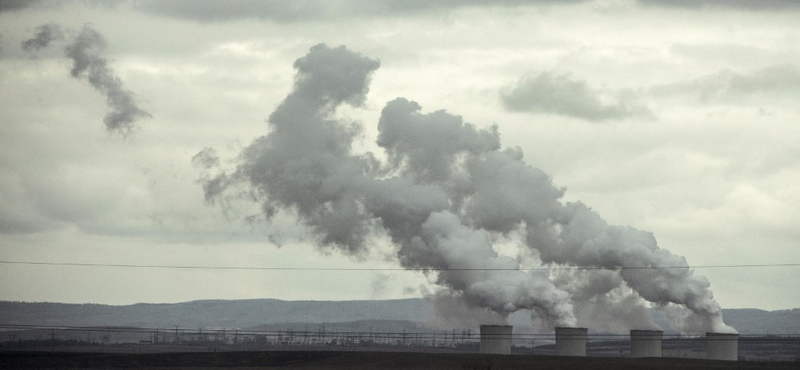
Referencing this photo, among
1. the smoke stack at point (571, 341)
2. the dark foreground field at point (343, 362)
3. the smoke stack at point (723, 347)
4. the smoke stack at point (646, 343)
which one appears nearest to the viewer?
the dark foreground field at point (343, 362)

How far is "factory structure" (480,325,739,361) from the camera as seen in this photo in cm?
13112

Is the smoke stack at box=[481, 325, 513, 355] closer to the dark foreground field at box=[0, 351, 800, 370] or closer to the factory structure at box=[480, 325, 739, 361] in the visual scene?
the factory structure at box=[480, 325, 739, 361]

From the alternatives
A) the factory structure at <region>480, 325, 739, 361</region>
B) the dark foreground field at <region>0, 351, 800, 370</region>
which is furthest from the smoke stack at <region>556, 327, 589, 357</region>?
the dark foreground field at <region>0, 351, 800, 370</region>

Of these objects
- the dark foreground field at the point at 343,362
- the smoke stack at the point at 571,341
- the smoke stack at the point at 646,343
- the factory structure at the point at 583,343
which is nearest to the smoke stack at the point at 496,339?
the factory structure at the point at 583,343

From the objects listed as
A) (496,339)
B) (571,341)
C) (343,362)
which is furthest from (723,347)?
(343,362)

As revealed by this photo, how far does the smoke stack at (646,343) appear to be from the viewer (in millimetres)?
131125

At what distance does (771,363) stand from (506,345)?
27886 millimetres

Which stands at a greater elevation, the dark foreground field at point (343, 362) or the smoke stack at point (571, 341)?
the smoke stack at point (571, 341)

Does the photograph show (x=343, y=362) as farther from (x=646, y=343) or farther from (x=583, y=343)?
(x=646, y=343)

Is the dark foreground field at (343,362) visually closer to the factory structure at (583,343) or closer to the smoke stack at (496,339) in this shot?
the smoke stack at (496,339)

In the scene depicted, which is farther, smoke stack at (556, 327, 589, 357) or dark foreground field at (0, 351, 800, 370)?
smoke stack at (556, 327, 589, 357)

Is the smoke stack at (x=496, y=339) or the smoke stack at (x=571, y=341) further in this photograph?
the smoke stack at (x=496, y=339)

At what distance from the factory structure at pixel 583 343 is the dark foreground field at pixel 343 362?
4.17 metres

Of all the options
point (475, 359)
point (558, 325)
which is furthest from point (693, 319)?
point (475, 359)
